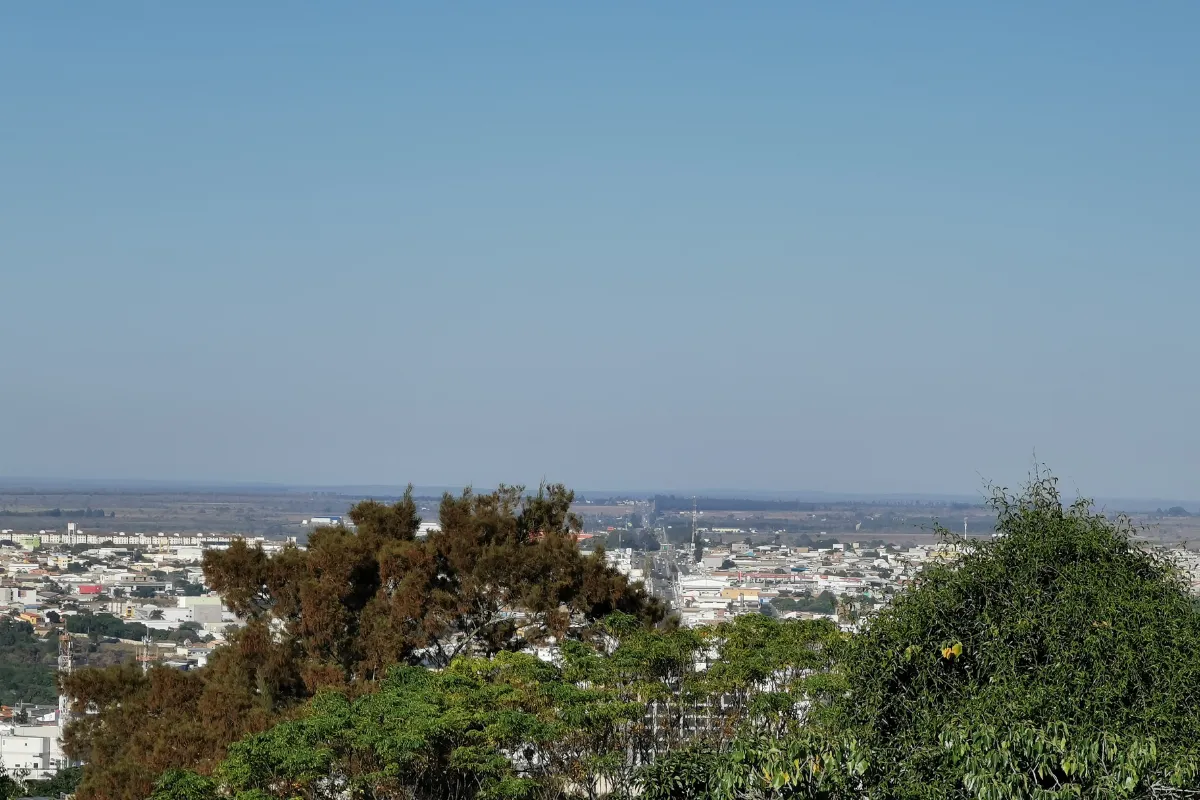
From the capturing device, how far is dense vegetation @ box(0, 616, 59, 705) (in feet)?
120

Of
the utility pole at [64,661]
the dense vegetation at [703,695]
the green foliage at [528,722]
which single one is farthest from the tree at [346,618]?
the utility pole at [64,661]

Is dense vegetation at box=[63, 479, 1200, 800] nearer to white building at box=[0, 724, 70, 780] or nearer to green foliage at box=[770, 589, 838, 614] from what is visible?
white building at box=[0, 724, 70, 780]

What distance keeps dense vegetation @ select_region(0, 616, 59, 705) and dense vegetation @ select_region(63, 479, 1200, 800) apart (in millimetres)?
21430

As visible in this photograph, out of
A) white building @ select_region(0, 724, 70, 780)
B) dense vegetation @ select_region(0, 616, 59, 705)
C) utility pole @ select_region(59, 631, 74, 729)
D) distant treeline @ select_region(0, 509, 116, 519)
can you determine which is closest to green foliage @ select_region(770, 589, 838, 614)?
utility pole @ select_region(59, 631, 74, 729)

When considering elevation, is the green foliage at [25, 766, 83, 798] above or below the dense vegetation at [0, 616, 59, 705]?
above

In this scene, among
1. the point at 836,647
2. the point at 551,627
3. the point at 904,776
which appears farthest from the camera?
the point at 551,627

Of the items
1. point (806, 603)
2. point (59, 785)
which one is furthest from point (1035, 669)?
point (806, 603)

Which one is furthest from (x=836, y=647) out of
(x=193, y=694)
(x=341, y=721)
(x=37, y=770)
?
(x=37, y=770)

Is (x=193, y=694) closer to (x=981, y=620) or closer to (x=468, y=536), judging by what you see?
(x=468, y=536)

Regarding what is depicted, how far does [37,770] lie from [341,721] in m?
17.3

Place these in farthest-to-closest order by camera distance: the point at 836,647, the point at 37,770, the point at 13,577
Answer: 1. the point at 13,577
2. the point at 37,770
3. the point at 836,647

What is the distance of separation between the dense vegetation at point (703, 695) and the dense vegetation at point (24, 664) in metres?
21.4

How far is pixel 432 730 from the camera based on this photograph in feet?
36.3

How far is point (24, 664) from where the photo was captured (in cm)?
3962
